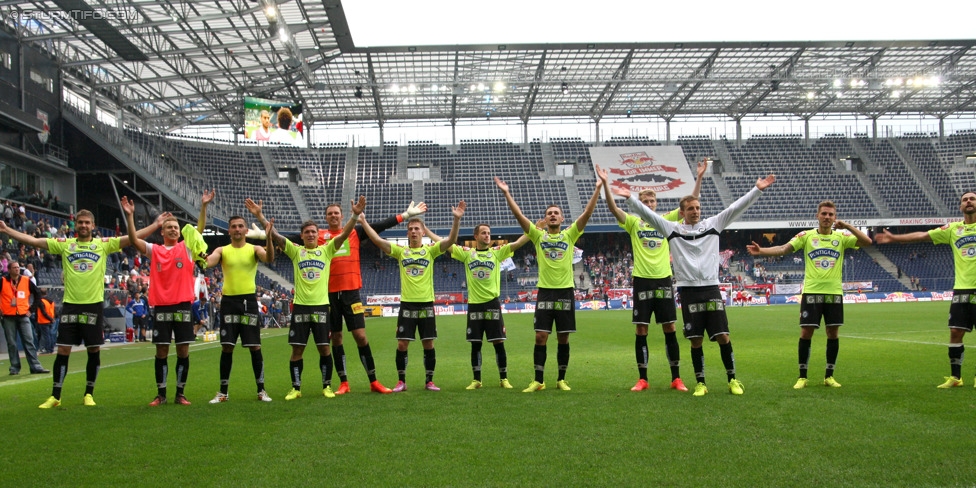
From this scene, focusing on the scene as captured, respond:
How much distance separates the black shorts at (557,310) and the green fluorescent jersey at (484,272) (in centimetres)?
64

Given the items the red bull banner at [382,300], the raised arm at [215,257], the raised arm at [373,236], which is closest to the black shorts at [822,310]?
the raised arm at [373,236]

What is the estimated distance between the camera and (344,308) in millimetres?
9273

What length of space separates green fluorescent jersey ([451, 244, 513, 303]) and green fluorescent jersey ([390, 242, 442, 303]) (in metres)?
0.50

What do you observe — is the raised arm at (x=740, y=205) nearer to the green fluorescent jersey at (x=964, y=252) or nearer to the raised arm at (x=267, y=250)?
the green fluorescent jersey at (x=964, y=252)

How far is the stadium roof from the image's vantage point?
31.5 metres

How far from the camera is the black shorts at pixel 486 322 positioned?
9.24 meters

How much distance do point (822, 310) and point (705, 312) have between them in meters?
1.62

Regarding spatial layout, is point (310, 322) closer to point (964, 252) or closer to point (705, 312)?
point (705, 312)

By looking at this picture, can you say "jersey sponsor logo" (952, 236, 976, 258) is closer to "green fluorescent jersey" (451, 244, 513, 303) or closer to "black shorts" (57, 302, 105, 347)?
"green fluorescent jersey" (451, 244, 513, 303)

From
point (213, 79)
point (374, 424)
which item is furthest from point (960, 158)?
point (374, 424)

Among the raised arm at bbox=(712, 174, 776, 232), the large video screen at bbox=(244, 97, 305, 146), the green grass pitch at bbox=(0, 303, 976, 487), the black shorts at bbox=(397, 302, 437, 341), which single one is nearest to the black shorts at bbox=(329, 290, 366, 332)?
the black shorts at bbox=(397, 302, 437, 341)

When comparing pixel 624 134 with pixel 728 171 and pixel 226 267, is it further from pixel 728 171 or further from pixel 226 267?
pixel 226 267

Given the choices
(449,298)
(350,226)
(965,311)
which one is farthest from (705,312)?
(449,298)

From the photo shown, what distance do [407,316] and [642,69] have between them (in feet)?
132
